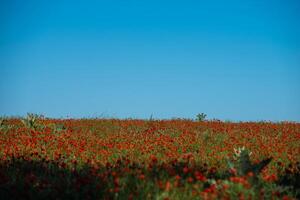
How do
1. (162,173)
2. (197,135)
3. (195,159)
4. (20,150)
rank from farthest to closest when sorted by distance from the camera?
1. (197,135)
2. (20,150)
3. (195,159)
4. (162,173)

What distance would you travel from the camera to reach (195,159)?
33.5 feet

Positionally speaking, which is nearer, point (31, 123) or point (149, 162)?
point (149, 162)

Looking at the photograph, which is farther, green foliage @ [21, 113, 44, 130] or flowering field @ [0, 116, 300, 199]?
green foliage @ [21, 113, 44, 130]

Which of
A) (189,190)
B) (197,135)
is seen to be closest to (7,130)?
(197,135)

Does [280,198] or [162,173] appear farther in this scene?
[162,173]

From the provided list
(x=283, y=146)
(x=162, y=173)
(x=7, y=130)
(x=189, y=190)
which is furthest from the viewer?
(x=7, y=130)

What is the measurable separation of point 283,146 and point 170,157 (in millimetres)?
4008

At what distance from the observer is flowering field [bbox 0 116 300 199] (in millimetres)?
6770

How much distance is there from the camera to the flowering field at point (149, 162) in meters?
6.77

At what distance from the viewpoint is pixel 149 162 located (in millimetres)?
9617

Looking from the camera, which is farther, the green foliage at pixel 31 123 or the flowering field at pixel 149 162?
the green foliage at pixel 31 123

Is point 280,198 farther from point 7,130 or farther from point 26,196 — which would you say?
point 7,130

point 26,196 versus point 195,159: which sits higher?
point 195,159

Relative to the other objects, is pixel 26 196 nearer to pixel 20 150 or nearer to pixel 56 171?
pixel 56 171
